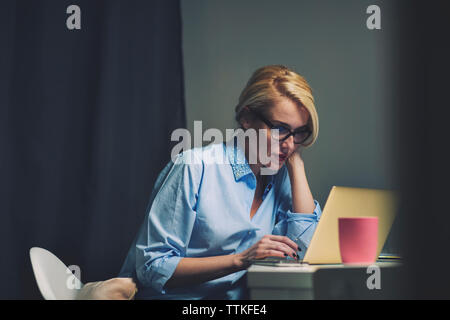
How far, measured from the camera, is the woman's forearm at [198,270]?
3.43ft

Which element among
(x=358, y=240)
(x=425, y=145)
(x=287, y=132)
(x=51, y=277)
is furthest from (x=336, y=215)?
(x=51, y=277)

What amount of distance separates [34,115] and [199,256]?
695 millimetres

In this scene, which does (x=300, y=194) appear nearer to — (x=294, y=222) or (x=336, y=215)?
(x=294, y=222)

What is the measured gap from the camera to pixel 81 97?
147 centimetres

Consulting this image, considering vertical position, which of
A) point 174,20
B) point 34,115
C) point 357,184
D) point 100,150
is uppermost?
point 174,20

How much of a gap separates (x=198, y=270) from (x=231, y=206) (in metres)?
0.20

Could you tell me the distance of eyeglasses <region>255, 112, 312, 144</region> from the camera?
124cm

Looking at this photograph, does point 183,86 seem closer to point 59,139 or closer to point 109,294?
point 59,139

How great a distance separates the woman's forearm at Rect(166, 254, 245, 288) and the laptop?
0.14 metres

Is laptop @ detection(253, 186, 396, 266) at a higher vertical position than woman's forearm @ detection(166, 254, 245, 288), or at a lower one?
higher

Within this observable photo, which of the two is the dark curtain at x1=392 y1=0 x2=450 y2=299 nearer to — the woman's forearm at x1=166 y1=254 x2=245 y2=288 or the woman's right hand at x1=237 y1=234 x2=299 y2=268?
the woman's right hand at x1=237 y1=234 x2=299 y2=268

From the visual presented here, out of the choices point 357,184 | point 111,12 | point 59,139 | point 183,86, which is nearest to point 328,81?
point 357,184

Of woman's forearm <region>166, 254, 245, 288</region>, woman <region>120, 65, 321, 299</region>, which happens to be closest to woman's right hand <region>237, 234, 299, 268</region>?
woman <region>120, 65, 321, 299</region>
